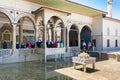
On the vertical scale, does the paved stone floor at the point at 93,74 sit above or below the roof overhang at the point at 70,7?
below

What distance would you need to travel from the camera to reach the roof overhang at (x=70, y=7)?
13202 millimetres

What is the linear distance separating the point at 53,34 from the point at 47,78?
31.0 feet

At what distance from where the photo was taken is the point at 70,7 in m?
15.2

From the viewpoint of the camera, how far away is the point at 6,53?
10914mm

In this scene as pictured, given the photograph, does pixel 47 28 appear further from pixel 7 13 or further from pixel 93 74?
pixel 93 74

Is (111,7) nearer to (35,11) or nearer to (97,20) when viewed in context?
(97,20)

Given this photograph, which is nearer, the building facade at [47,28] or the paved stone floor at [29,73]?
the paved stone floor at [29,73]

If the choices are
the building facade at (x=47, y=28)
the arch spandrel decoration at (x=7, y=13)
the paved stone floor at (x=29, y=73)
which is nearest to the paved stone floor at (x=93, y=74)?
the paved stone floor at (x=29, y=73)

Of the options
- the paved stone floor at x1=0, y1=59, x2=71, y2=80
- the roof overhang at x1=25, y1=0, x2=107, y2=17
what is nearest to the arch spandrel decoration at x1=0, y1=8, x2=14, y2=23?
the roof overhang at x1=25, y1=0, x2=107, y2=17

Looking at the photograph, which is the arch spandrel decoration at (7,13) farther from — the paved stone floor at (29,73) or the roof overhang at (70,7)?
the paved stone floor at (29,73)

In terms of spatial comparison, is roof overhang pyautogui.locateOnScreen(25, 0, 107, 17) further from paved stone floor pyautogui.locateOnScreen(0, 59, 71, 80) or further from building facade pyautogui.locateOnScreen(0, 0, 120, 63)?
paved stone floor pyautogui.locateOnScreen(0, 59, 71, 80)

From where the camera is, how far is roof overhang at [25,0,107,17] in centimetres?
1320

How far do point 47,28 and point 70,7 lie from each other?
422 centimetres

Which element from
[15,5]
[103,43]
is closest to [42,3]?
[15,5]
